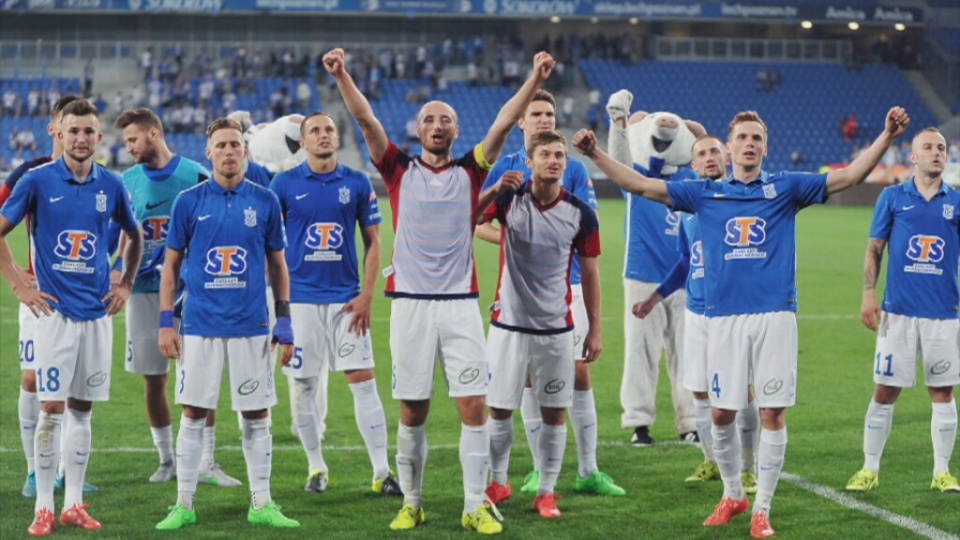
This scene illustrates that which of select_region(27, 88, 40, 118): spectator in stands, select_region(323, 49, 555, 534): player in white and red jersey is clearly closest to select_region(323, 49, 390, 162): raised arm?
select_region(323, 49, 555, 534): player in white and red jersey

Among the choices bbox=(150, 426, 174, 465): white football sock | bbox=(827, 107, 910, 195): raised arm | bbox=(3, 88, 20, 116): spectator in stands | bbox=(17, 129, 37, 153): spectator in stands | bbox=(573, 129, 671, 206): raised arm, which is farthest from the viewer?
bbox=(3, 88, 20, 116): spectator in stands

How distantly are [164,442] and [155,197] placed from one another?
1.59m

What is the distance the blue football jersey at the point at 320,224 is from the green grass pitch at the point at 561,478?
128 cm

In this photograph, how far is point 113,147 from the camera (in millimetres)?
44781

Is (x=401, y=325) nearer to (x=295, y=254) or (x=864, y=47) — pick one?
(x=295, y=254)

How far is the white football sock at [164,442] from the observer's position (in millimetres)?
9305

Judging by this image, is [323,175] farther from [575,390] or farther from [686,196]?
[686,196]

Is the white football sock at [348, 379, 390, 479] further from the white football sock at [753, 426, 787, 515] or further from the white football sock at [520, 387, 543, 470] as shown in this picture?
the white football sock at [753, 426, 787, 515]

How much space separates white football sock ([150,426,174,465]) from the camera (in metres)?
9.30

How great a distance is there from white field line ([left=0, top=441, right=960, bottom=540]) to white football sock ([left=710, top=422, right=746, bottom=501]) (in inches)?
35.3

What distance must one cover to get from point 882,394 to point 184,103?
4098 cm

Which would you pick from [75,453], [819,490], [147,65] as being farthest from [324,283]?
[147,65]

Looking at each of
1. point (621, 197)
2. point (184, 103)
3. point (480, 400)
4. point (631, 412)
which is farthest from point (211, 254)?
point (184, 103)

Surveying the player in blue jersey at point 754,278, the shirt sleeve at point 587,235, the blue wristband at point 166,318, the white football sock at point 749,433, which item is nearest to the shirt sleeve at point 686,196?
the player in blue jersey at point 754,278
